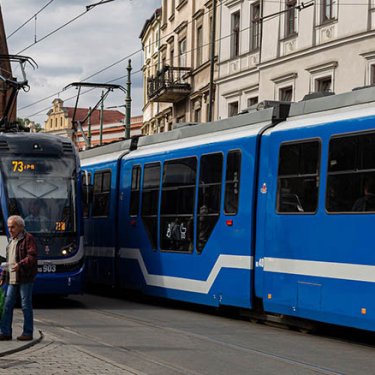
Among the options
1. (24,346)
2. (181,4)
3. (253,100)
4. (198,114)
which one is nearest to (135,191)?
(24,346)

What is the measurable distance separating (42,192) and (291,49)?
16278 millimetres

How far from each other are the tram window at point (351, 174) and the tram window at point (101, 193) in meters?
8.99

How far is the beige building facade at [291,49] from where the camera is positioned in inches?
1133

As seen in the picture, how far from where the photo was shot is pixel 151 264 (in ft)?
61.8

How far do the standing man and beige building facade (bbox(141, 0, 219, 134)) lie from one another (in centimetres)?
2806

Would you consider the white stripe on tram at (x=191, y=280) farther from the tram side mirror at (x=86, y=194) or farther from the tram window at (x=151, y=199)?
the tram side mirror at (x=86, y=194)

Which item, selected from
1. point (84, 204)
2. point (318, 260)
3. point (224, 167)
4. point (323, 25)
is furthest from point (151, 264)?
point (323, 25)

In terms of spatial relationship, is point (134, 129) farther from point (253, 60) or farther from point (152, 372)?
point (152, 372)

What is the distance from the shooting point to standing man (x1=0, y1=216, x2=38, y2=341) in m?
12.3

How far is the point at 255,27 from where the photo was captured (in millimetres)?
36094

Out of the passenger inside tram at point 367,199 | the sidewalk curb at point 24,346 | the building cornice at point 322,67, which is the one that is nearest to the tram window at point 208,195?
the passenger inside tram at point 367,199

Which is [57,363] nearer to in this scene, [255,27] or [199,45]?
[255,27]

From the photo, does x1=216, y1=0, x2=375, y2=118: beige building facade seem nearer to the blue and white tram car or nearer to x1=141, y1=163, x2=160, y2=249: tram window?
x1=141, y1=163, x2=160, y2=249: tram window

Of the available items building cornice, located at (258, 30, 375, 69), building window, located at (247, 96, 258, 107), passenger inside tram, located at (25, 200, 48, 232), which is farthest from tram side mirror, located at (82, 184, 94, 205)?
building window, located at (247, 96, 258, 107)
